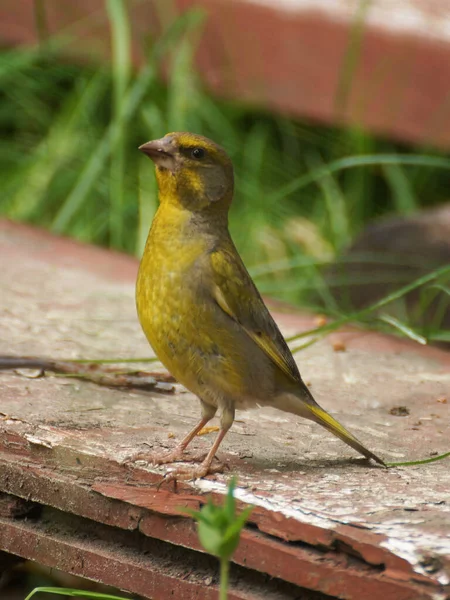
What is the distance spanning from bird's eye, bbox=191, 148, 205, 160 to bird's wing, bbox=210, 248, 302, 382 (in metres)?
0.23

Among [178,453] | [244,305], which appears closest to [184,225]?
[244,305]

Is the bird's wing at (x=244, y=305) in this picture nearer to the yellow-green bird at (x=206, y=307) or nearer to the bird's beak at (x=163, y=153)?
the yellow-green bird at (x=206, y=307)

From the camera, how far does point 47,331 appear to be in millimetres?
3453

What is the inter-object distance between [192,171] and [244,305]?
0.34 meters

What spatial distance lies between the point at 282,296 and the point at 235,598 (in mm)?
2845

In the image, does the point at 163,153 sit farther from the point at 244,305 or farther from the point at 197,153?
the point at 244,305

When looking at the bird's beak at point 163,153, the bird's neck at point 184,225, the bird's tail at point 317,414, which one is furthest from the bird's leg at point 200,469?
the bird's beak at point 163,153

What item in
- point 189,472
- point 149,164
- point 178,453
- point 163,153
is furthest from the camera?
point 149,164

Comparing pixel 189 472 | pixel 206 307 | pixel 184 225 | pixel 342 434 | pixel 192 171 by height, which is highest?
pixel 192 171

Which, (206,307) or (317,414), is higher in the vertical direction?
(206,307)

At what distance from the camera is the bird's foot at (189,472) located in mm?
2334

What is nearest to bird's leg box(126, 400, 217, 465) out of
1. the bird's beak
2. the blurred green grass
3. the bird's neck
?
the bird's neck

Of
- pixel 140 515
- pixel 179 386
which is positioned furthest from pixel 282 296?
pixel 140 515

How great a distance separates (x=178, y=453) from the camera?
246 centimetres
